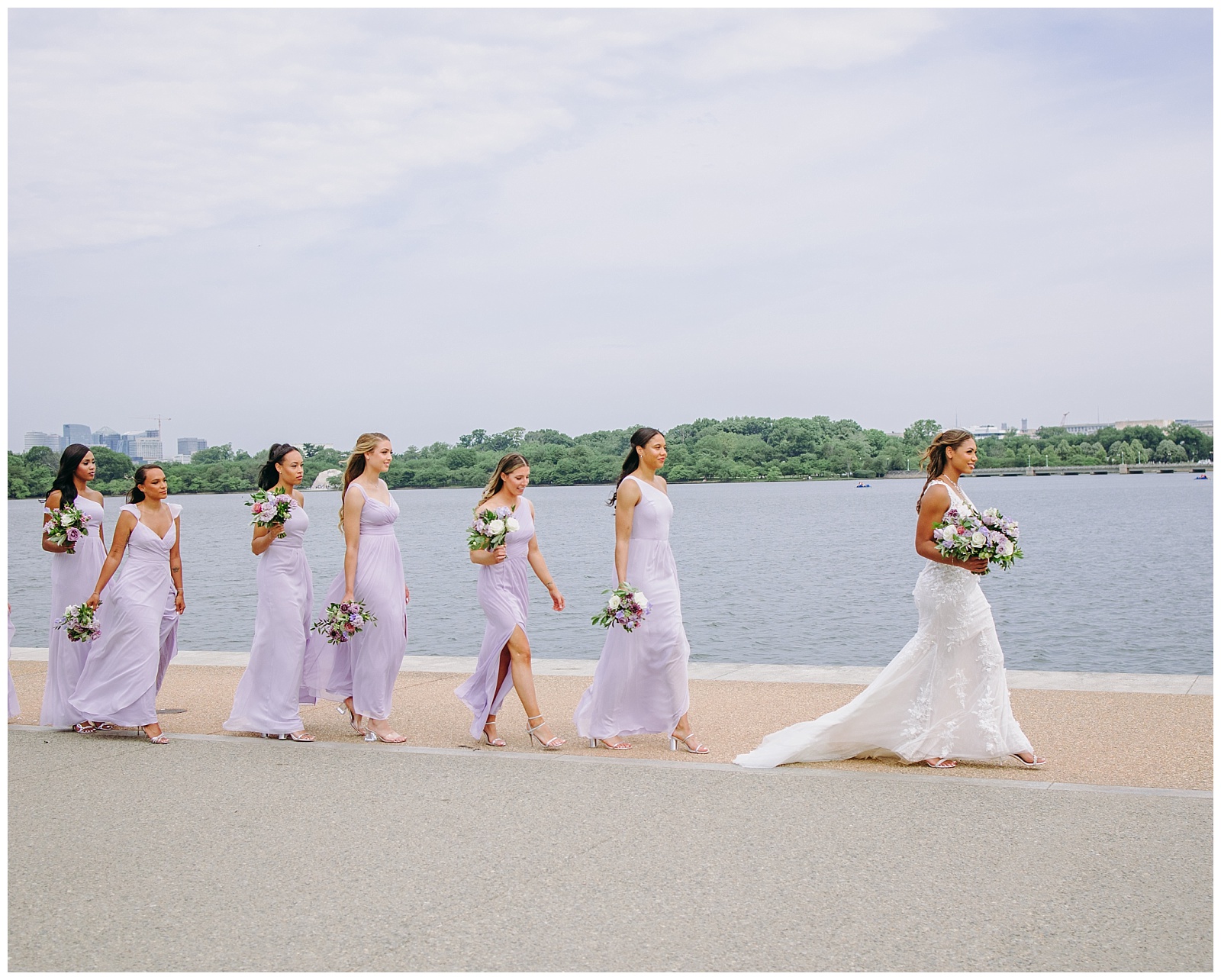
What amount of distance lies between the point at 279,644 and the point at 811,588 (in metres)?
30.6

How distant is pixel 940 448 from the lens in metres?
7.75

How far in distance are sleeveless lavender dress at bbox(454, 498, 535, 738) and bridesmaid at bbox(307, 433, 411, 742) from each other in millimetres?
564

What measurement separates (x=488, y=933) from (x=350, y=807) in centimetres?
213

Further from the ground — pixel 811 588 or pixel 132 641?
pixel 132 641

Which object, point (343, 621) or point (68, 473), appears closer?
point (343, 621)

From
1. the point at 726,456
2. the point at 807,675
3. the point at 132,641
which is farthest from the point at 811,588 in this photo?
the point at 726,456

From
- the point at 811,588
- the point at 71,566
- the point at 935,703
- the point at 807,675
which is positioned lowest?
the point at 811,588

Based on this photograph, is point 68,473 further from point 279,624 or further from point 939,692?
point 939,692

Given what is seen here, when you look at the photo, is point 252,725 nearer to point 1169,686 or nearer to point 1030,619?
point 1169,686

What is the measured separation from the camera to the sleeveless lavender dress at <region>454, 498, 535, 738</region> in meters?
8.53

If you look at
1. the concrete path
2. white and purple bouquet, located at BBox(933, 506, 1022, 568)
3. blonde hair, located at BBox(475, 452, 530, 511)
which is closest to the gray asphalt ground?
white and purple bouquet, located at BBox(933, 506, 1022, 568)

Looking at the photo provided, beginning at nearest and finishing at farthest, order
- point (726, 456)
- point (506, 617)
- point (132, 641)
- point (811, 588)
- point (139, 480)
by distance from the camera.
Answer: point (506, 617) < point (132, 641) < point (139, 480) < point (811, 588) < point (726, 456)

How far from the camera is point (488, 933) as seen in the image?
4676 mm

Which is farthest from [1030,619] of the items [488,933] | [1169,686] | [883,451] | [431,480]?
[883,451]
